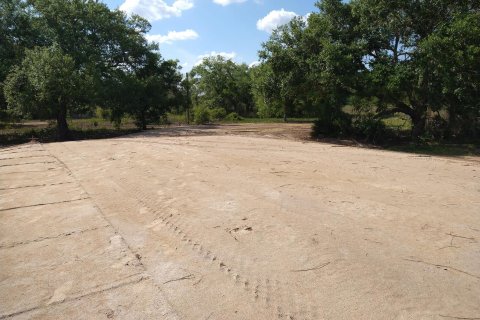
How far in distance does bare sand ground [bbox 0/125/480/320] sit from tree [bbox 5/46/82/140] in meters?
11.1

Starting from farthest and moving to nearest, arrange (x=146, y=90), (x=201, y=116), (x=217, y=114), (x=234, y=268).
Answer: (x=217, y=114) < (x=201, y=116) < (x=146, y=90) < (x=234, y=268)

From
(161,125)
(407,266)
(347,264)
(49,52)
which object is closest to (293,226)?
(347,264)

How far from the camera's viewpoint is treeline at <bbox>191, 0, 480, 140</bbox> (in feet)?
42.1

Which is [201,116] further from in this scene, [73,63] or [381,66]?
[381,66]

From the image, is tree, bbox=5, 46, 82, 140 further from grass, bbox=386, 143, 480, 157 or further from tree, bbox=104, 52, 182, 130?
grass, bbox=386, 143, 480, 157

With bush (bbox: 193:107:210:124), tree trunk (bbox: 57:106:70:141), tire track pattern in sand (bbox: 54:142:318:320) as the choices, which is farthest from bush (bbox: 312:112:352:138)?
bush (bbox: 193:107:210:124)

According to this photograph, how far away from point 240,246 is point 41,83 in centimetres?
1657

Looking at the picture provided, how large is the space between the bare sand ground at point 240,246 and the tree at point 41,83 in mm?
11063

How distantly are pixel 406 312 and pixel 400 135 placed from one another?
1623 cm

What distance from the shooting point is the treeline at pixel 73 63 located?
17578 millimetres

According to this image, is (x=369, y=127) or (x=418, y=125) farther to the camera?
(x=369, y=127)

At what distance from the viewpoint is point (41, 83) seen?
1703 centimetres

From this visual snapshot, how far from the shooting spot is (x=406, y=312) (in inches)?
119

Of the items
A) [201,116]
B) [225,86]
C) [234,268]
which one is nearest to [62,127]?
[201,116]
